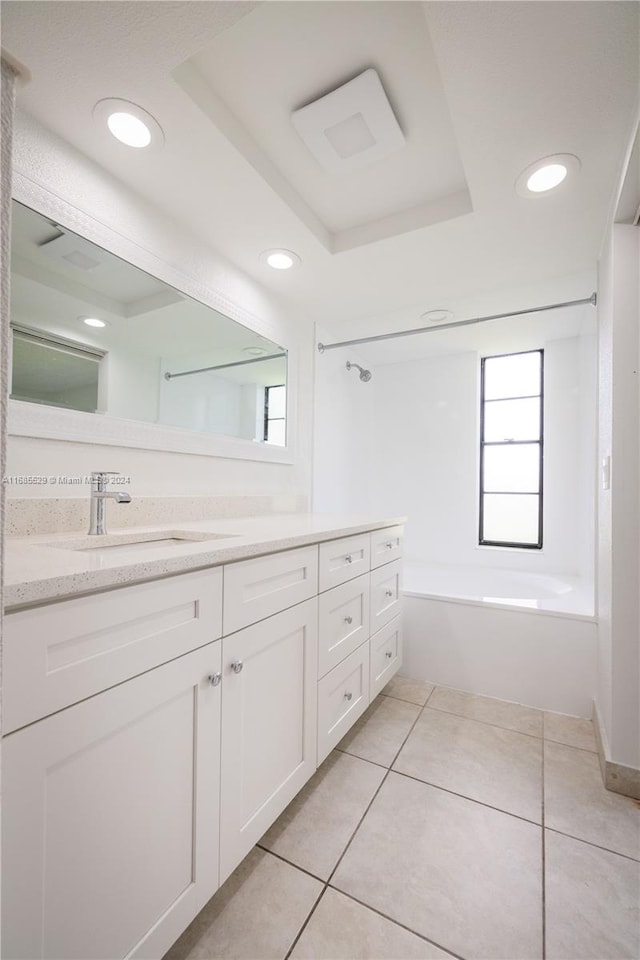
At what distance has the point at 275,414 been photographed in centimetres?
229

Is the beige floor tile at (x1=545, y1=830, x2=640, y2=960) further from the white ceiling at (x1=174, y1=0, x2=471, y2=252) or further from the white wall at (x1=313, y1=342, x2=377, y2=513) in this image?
the white ceiling at (x1=174, y1=0, x2=471, y2=252)

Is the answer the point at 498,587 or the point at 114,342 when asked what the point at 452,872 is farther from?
the point at 498,587

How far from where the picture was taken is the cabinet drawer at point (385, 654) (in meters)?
1.85

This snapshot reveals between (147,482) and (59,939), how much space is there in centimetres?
119

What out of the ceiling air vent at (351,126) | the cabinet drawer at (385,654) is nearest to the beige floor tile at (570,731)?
the cabinet drawer at (385,654)

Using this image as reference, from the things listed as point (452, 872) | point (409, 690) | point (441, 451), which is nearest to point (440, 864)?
point (452, 872)

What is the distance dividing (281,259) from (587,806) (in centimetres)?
251

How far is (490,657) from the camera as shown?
2172 millimetres

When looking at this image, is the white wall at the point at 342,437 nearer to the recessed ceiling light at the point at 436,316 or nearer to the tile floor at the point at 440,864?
the recessed ceiling light at the point at 436,316

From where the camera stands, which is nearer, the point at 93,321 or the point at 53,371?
the point at 53,371

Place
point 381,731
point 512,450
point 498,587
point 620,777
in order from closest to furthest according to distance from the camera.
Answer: point 620,777 < point 381,731 < point 498,587 < point 512,450

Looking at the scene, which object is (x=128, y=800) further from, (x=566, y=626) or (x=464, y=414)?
(x=464, y=414)

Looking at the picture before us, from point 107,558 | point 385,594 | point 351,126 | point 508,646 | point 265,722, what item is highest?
point 351,126

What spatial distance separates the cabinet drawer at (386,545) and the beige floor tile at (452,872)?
0.87 metres
